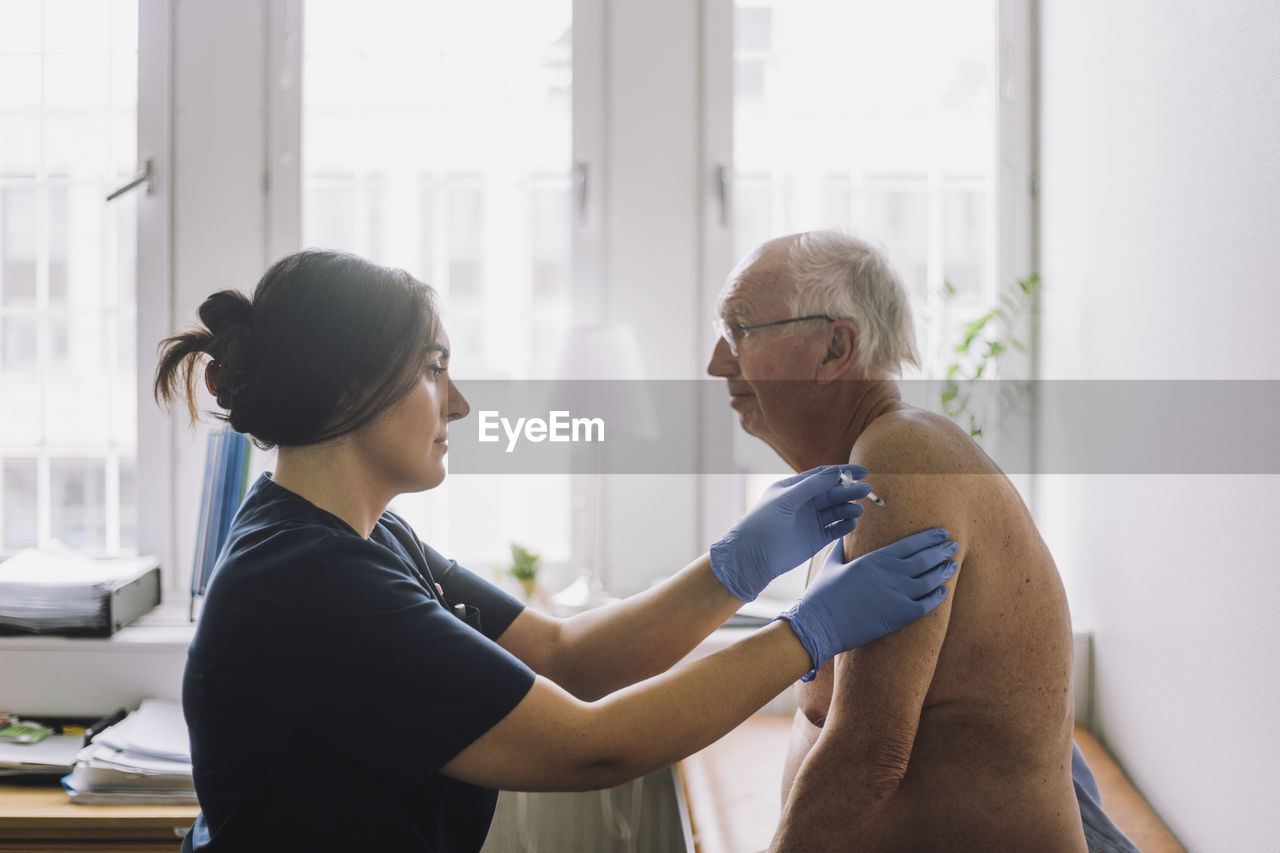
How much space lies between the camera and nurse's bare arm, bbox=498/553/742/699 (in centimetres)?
142

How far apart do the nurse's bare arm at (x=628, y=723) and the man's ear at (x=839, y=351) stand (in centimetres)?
40

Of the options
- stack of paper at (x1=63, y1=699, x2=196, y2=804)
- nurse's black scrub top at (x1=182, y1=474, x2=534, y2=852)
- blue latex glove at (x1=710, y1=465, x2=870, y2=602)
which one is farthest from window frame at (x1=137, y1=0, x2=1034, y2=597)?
nurse's black scrub top at (x1=182, y1=474, x2=534, y2=852)

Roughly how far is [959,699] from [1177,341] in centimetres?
86

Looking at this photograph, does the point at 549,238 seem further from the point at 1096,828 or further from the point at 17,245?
the point at 1096,828

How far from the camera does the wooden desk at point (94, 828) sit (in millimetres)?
1718

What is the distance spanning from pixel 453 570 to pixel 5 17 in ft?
7.19

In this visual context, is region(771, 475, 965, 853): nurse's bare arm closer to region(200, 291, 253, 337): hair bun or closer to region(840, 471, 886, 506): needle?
region(840, 471, 886, 506): needle

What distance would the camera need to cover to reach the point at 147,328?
2.35 metres

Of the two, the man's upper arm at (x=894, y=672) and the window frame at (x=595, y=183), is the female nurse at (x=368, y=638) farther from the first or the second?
the window frame at (x=595, y=183)

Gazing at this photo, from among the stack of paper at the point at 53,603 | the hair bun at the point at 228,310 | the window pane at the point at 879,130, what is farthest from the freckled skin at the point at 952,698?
the stack of paper at the point at 53,603

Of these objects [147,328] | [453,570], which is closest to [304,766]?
[453,570]

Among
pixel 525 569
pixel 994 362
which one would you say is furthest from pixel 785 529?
pixel 994 362

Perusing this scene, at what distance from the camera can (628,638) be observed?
1441 mm

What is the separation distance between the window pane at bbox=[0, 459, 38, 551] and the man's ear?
2.25 m
